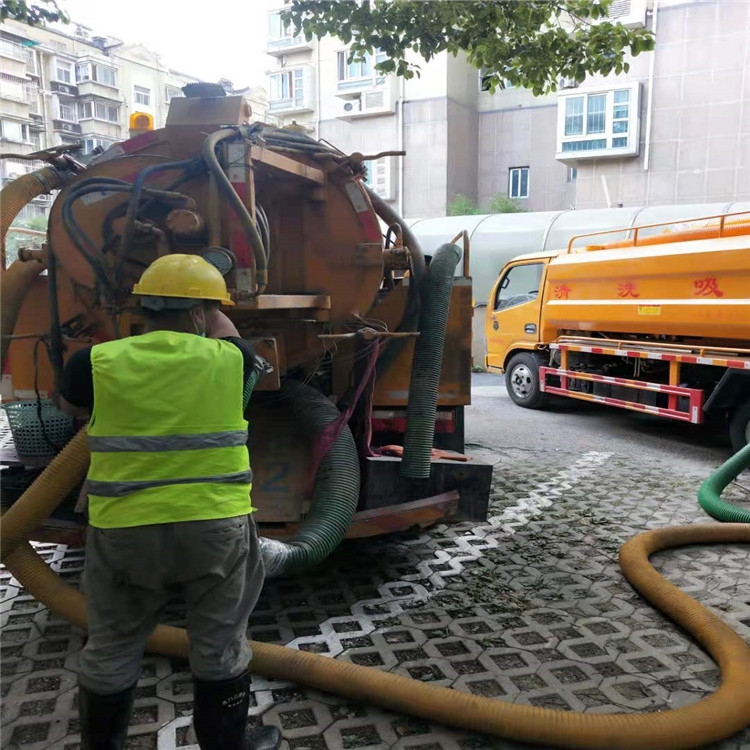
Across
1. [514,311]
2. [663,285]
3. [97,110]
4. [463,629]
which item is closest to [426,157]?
[514,311]

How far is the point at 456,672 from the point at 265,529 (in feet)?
3.58

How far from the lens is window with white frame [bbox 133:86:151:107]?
122ft

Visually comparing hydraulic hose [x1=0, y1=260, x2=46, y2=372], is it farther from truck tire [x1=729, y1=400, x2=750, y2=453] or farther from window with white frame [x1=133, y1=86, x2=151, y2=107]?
window with white frame [x1=133, y1=86, x2=151, y2=107]

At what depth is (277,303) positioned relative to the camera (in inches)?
123

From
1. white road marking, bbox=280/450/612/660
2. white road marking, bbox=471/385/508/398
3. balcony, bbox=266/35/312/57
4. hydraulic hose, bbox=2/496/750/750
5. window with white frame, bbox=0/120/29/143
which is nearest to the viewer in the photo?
hydraulic hose, bbox=2/496/750/750

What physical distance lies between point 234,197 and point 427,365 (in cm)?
135

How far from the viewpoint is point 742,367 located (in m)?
6.14

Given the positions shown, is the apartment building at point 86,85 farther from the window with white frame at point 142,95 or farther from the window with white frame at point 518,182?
the window with white frame at point 518,182

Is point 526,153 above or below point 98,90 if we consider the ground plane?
below

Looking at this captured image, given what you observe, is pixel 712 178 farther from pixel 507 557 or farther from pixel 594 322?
pixel 507 557

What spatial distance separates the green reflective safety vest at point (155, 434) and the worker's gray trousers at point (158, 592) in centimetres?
6

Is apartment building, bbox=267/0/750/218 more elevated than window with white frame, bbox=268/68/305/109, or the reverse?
window with white frame, bbox=268/68/305/109

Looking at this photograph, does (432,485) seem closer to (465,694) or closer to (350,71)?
(465,694)


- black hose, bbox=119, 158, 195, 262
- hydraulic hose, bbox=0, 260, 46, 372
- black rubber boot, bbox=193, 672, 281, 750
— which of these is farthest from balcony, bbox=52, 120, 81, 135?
black rubber boot, bbox=193, 672, 281, 750
